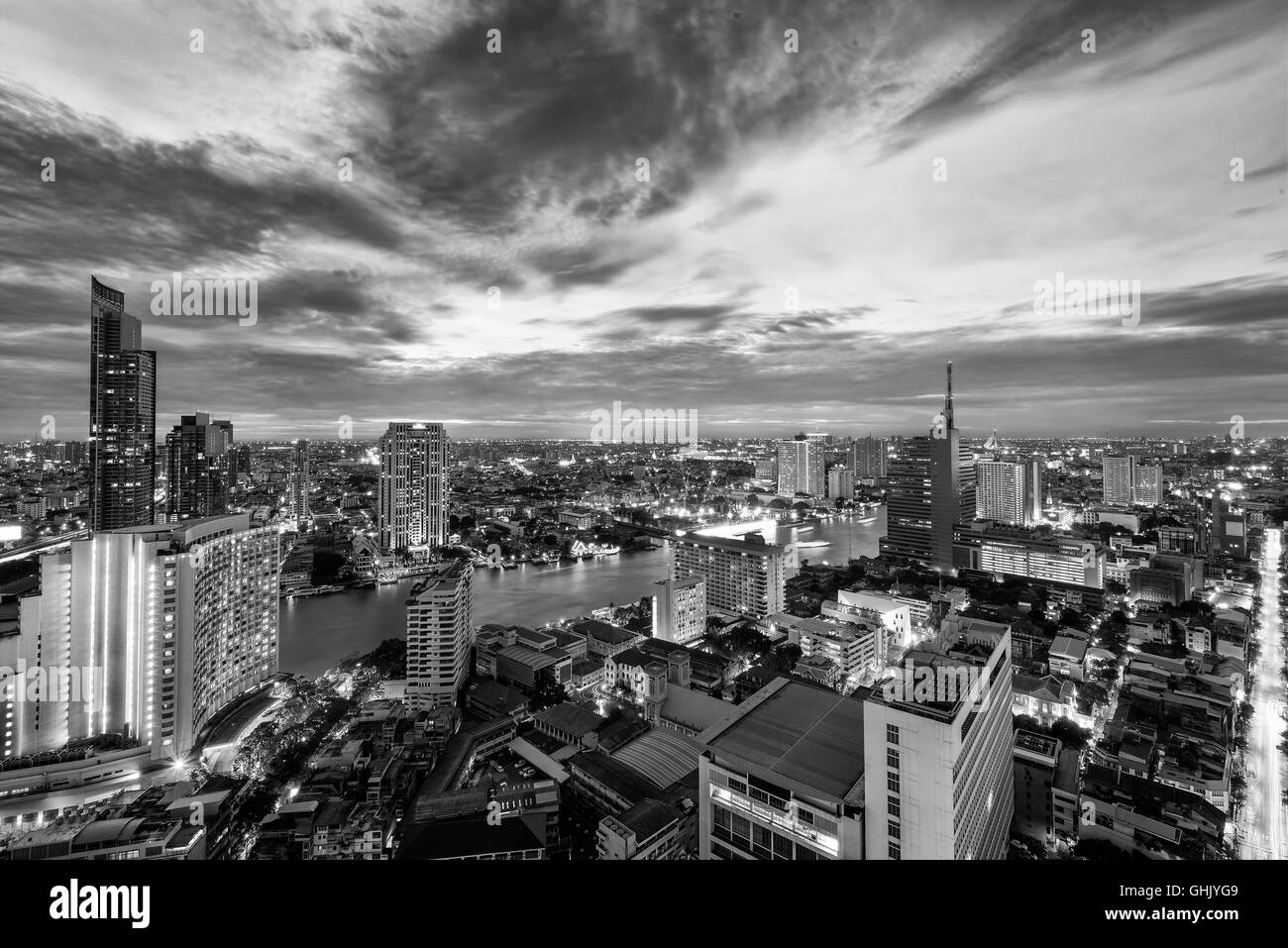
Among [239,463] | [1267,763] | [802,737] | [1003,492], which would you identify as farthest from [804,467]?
[802,737]

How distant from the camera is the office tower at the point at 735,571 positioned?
32.0 feet

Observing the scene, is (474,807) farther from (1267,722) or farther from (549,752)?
(1267,722)

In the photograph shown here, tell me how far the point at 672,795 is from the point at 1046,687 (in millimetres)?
4787

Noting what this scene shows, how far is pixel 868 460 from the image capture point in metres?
29.0

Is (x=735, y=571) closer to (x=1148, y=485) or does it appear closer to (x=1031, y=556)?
(x=1031, y=556)

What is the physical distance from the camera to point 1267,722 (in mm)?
6176

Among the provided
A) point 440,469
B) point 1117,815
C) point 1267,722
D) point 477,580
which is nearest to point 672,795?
point 1117,815

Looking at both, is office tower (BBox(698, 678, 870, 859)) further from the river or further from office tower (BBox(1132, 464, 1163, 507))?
office tower (BBox(1132, 464, 1163, 507))

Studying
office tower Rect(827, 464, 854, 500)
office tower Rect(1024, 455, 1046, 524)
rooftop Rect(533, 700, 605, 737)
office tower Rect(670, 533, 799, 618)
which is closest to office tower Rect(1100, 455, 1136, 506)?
office tower Rect(1024, 455, 1046, 524)

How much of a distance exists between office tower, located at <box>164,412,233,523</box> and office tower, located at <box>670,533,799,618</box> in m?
11.0

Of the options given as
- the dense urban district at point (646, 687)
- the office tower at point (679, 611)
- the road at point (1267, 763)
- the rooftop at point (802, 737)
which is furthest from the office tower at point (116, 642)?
the road at point (1267, 763)

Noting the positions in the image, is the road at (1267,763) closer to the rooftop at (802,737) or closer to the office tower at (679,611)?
the rooftop at (802,737)

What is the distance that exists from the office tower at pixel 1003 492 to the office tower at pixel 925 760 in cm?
1540

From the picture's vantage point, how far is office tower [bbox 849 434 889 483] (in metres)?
28.6
